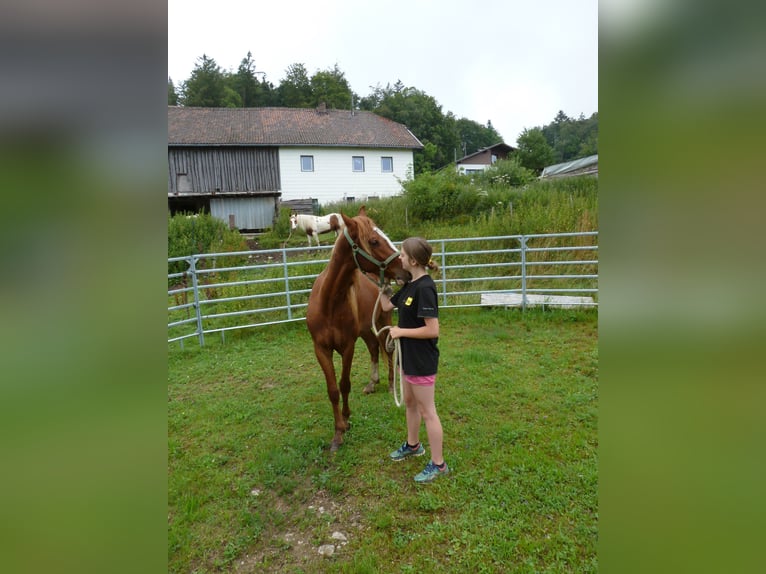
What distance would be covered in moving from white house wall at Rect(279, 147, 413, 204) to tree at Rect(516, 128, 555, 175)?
15.2 metres

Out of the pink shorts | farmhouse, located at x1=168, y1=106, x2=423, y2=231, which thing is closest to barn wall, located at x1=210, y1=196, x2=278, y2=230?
farmhouse, located at x1=168, y1=106, x2=423, y2=231

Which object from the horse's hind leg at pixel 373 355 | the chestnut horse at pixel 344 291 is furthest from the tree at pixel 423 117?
the chestnut horse at pixel 344 291

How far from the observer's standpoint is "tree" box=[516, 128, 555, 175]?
35312mm

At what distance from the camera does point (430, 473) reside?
273 cm

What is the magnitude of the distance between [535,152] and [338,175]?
21833 millimetres

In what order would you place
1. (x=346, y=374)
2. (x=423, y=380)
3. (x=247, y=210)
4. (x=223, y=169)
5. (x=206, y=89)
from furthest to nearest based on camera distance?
1. (x=206, y=89)
2. (x=223, y=169)
3. (x=247, y=210)
4. (x=346, y=374)
5. (x=423, y=380)

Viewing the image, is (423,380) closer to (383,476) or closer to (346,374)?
(383,476)

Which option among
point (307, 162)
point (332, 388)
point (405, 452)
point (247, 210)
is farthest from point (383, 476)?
point (307, 162)

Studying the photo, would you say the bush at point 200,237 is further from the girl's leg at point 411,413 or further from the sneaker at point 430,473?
the sneaker at point 430,473

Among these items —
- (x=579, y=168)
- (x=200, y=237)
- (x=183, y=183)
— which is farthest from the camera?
(x=183, y=183)

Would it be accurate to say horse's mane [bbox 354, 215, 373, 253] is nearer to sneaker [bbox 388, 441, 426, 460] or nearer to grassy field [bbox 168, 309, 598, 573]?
sneaker [bbox 388, 441, 426, 460]

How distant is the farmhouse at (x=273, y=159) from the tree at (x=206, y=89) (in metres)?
19.6
